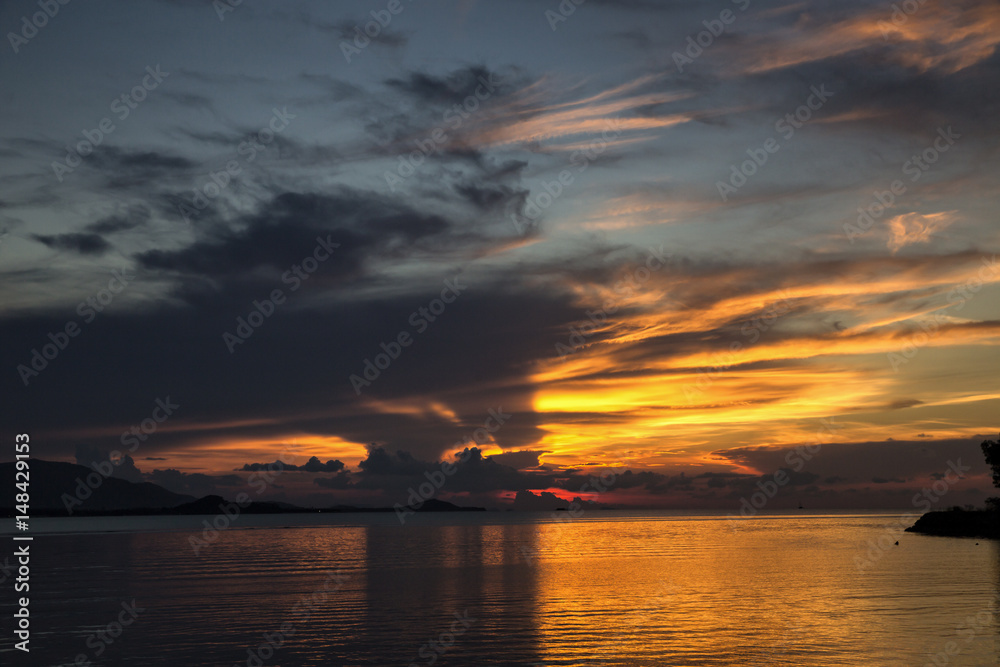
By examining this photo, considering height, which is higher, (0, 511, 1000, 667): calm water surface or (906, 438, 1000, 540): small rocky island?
(906, 438, 1000, 540): small rocky island

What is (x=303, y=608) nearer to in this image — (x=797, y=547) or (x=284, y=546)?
(x=284, y=546)

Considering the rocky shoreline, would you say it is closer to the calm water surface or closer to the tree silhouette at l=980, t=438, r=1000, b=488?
the tree silhouette at l=980, t=438, r=1000, b=488

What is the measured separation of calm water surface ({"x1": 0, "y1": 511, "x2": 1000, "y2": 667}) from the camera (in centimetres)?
3609

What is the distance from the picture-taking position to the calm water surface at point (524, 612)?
3609cm

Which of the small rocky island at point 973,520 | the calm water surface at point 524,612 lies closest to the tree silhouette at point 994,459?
the small rocky island at point 973,520

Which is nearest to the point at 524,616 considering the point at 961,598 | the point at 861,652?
the point at 861,652

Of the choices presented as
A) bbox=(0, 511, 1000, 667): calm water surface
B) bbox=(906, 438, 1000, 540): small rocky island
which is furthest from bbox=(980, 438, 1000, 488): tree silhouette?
bbox=(0, 511, 1000, 667): calm water surface

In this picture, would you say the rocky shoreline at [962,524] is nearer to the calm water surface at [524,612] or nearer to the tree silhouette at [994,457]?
the tree silhouette at [994,457]

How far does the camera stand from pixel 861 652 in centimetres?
3572

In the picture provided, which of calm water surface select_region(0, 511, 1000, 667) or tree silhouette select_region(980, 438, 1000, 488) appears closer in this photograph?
calm water surface select_region(0, 511, 1000, 667)

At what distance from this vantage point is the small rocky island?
122 metres

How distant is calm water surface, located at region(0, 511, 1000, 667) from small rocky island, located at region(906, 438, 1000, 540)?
41.7m

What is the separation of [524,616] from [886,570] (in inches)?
1639

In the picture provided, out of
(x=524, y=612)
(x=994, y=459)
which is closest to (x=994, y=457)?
(x=994, y=459)
